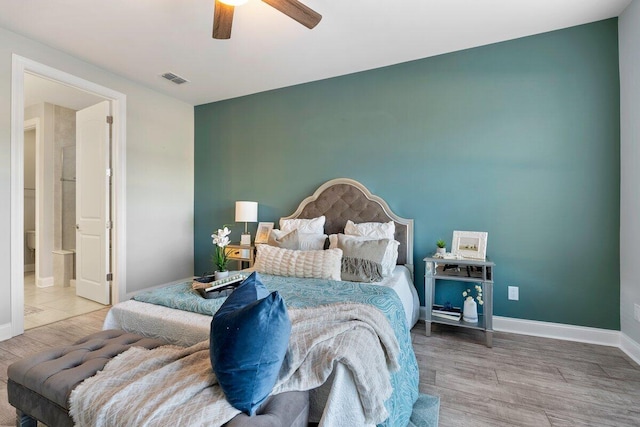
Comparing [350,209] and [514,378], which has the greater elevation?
[350,209]

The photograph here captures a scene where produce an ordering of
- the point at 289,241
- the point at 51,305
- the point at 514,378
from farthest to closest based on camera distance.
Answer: the point at 51,305 < the point at 289,241 < the point at 514,378

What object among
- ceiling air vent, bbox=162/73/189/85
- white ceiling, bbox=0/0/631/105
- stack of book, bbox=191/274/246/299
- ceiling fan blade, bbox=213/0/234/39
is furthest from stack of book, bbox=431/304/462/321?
ceiling air vent, bbox=162/73/189/85

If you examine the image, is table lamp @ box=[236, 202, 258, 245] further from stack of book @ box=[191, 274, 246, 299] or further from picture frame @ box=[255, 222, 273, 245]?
stack of book @ box=[191, 274, 246, 299]

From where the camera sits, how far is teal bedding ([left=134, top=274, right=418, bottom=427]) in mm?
1570

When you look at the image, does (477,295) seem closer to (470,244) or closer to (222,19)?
(470,244)

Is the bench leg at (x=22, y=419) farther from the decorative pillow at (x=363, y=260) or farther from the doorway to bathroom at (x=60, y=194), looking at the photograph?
the decorative pillow at (x=363, y=260)

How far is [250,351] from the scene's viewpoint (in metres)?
1.08

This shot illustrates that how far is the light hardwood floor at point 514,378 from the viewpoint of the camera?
1.76 m

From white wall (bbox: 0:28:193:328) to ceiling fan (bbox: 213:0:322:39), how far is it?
2.20 m

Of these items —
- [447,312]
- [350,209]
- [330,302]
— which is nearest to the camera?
[330,302]

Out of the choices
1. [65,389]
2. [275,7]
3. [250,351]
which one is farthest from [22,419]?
[275,7]

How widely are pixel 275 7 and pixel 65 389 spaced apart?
7.83 ft

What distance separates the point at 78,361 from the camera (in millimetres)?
1489

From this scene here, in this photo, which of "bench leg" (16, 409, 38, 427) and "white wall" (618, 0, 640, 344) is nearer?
"bench leg" (16, 409, 38, 427)
